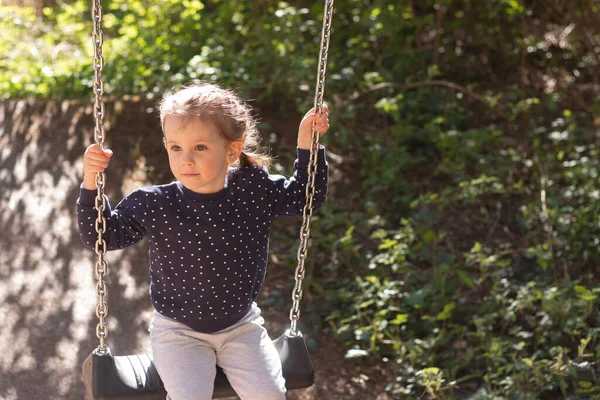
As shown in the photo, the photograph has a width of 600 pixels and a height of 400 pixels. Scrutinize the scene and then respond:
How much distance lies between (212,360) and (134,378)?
276 millimetres

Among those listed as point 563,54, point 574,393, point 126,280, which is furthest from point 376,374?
point 563,54

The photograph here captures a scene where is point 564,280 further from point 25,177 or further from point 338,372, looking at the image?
point 25,177

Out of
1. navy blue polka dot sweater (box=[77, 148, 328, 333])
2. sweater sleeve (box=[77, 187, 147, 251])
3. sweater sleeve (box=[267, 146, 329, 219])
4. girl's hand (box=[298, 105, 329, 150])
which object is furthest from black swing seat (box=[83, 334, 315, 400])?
girl's hand (box=[298, 105, 329, 150])

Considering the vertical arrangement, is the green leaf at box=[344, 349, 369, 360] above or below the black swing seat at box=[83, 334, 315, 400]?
below

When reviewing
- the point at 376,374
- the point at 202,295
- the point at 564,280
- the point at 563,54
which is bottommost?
the point at 376,374

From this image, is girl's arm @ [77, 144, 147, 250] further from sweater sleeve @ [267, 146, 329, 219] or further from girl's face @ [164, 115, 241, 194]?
sweater sleeve @ [267, 146, 329, 219]

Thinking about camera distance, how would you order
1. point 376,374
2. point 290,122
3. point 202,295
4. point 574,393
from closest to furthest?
point 202,295, point 574,393, point 376,374, point 290,122

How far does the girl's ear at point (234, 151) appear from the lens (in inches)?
125

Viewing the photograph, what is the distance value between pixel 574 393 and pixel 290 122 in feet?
11.8

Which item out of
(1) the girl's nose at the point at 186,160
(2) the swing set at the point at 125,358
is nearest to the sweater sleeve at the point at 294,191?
(2) the swing set at the point at 125,358

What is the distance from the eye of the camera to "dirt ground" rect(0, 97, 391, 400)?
15.5 feet

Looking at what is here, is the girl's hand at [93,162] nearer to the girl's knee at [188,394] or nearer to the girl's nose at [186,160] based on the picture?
the girl's nose at [186,160]

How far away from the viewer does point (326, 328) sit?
17.3 ft

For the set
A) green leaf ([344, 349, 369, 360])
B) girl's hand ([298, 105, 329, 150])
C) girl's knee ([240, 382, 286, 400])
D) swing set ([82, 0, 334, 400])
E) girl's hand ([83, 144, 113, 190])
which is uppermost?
girl's hand ([298, 105, 329, 150])
